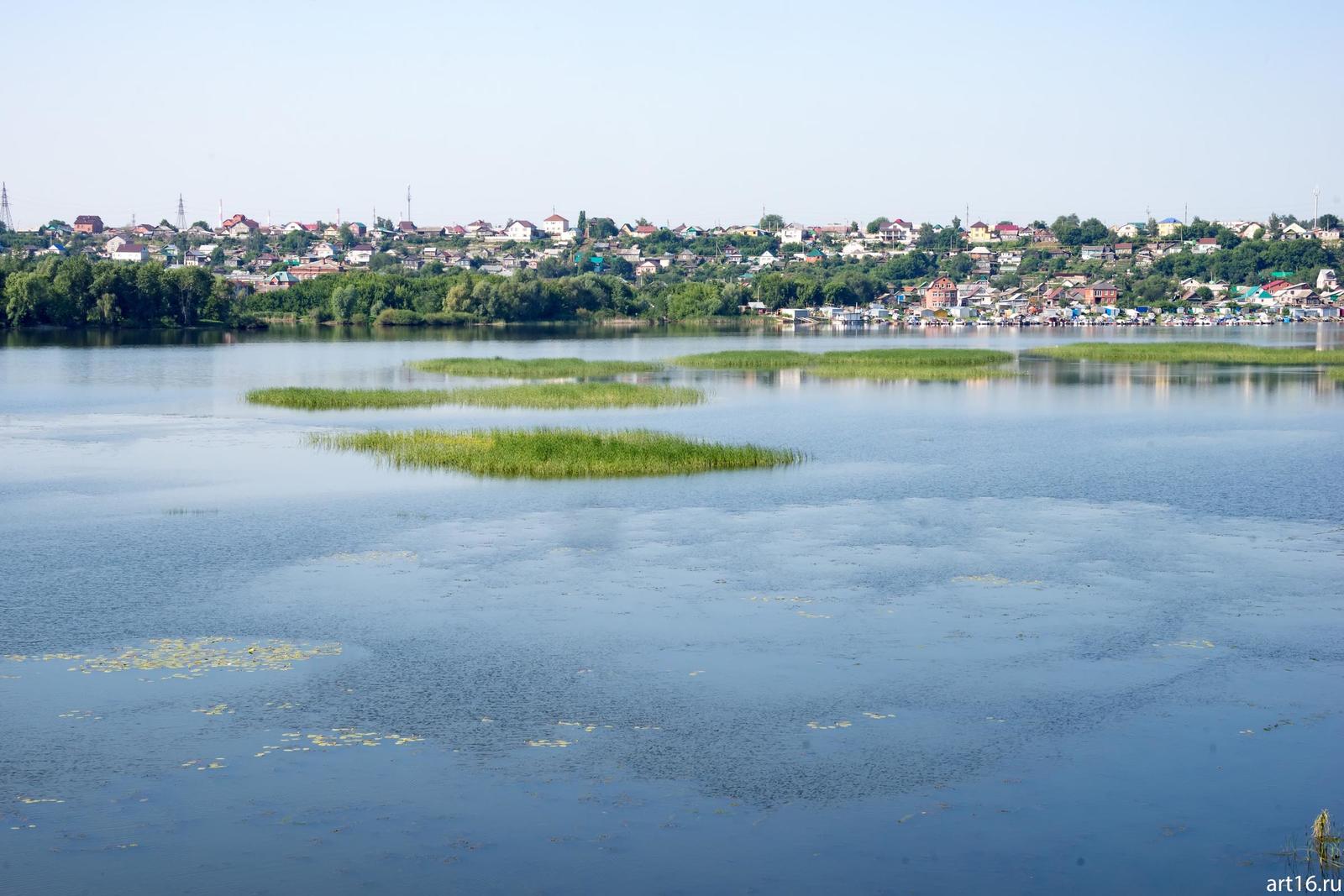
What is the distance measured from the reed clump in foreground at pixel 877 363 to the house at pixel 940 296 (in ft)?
364

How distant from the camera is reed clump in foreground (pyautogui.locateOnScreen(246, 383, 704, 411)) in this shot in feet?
149

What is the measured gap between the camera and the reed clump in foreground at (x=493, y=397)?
45438 millimetres

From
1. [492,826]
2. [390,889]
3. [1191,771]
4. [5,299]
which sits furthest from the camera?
[5,299]

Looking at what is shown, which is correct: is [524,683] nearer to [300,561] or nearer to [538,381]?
[300,561]

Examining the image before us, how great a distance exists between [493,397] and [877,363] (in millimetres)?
26444

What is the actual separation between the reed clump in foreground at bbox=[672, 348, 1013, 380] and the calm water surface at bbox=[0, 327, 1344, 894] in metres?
29.7

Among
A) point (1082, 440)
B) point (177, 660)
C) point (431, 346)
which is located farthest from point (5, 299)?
point (177, 660)

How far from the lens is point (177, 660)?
53.1 feet

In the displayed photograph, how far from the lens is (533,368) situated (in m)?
59.9

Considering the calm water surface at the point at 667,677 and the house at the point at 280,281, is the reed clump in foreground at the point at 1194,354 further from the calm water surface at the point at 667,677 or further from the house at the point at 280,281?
the house at the point at 280,281

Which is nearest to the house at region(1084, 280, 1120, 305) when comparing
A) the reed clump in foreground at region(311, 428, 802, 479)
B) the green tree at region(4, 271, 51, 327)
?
the green tree at region(4, 271, 51, 327)

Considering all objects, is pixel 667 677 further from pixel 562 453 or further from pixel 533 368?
pixel 533 368

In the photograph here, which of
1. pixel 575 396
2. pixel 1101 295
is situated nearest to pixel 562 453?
pixel 575 396

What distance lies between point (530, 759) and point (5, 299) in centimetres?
9954
